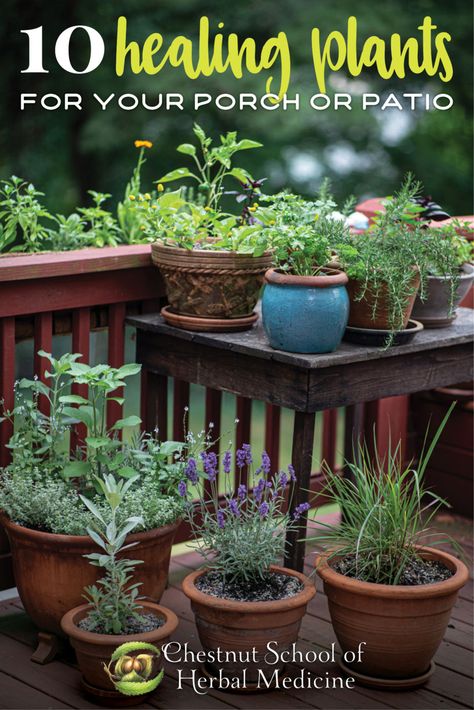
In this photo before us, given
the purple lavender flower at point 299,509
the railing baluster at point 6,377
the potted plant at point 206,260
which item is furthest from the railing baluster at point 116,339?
the purple lavender flower at point 299,509

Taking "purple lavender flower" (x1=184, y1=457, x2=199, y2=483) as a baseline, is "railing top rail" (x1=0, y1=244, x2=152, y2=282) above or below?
above

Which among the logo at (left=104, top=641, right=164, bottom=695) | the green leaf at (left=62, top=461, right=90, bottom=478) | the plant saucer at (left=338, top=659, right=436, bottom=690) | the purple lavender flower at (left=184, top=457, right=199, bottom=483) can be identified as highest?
the purple lavender flower at (left=184, top=457, right=199, bottom=483)

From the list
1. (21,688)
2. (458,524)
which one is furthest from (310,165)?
(21,688)

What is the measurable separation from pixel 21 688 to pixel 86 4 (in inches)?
313

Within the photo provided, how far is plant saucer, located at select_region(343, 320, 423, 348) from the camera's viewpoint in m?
2.93

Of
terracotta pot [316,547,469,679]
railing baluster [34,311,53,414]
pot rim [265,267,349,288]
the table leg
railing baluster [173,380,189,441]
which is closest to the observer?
terracotta pot [316,547,469,679]

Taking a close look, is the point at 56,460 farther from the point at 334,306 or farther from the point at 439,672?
the point at 439,672

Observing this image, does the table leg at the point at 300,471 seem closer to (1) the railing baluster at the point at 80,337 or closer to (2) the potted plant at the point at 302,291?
(2) the potted plant at the point at 302,291

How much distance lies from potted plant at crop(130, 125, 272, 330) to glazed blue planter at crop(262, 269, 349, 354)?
19 centimetres

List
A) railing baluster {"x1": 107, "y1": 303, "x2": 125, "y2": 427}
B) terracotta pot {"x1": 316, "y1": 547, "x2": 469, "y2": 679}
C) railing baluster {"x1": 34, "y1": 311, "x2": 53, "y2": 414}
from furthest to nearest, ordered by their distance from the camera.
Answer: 1. railing baluster {"x1": 107, "y1": 303, "x2": 125, "y2": 427}
2. railing baluster {"x1": 34, "y1": 311, "x2": 53, "y2": 414}
3. terracotta pot {"x1": 316, "y1": 547, "x2": 469, "y2": 679}

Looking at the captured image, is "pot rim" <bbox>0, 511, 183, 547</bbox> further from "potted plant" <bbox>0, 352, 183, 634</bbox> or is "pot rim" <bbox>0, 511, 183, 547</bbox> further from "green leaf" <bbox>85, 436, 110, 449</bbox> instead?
"green leaf" <bbox>85, 436, 110, 449</bbox>

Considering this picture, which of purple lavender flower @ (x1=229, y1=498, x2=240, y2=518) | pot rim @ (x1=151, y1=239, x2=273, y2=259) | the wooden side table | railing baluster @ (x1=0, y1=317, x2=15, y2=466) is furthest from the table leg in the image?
railing baluster @ (x1=0, y1=317, x2=15, y2=466)

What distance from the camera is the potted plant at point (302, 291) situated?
2758mm

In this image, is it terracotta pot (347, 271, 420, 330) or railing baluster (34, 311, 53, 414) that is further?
railing baluster (34, 311, 53, 414)
